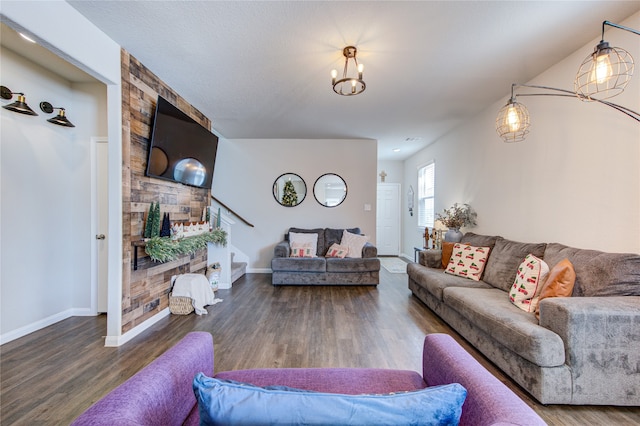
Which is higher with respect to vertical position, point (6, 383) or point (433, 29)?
point (433, 29)

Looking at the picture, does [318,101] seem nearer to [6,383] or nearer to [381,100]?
[381,100]

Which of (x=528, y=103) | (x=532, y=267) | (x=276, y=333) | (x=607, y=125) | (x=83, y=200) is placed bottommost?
(x=276, y=333)

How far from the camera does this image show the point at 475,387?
844 millimetres

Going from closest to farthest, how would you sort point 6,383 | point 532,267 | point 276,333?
1. point 6,383
2. point 532,267
3. point 276,333

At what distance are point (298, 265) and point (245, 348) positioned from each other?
2033 mm

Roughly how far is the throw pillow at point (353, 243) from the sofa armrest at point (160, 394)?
12.0ft

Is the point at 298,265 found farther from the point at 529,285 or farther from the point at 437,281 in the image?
the point at 529,285

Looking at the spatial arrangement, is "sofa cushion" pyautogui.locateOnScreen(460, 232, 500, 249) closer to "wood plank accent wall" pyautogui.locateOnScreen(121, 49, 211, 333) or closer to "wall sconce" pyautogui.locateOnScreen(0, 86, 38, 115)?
"wood plank accent wall" pyautogui.locateOnScreen(121, 49, 211, 333)

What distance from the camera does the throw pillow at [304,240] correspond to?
189 inches

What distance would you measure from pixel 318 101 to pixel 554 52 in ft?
7.84

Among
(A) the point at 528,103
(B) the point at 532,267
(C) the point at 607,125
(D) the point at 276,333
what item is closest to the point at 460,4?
(C) the point at 607,125

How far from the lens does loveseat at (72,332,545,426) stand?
0.71 meters

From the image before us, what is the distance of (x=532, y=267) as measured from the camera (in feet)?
7.50

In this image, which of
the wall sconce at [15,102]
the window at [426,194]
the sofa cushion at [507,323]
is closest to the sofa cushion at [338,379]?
the sofa cushion at [507,323]
